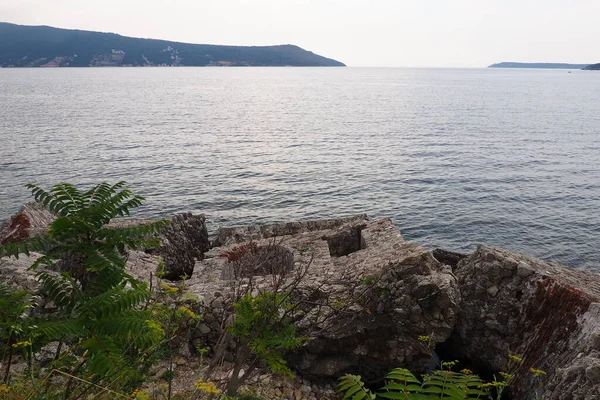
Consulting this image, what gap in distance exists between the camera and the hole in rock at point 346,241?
61.7 feet

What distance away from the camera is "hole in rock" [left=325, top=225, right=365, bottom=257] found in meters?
18.8

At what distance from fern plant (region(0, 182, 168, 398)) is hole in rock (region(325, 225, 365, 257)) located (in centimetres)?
1241

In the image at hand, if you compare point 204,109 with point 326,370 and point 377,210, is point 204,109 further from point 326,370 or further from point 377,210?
point 326,370

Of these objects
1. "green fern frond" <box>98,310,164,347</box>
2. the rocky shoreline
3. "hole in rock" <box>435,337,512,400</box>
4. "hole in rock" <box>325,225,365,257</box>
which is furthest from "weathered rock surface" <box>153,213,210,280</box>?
"green fern frond" <box>98,310,164,347</box>

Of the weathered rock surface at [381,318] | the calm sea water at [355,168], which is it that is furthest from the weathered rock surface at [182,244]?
the calm sea water at [355,168]

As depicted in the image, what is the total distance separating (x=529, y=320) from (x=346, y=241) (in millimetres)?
8388

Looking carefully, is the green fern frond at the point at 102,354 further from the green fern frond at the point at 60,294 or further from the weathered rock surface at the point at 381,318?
the weathered rock surface at the point at 381,318

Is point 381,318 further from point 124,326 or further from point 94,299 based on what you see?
point 94,299

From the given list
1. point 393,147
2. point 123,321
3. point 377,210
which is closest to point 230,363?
point 123,321

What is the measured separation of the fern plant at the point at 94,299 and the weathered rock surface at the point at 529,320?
8.16m

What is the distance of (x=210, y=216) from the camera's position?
3119 cm

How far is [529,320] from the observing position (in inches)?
465

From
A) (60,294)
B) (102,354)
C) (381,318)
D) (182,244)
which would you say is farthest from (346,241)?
(102,354)

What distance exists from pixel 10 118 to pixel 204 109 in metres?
37.7
